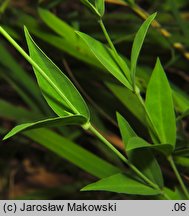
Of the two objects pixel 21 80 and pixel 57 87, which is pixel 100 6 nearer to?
pixel 57 87

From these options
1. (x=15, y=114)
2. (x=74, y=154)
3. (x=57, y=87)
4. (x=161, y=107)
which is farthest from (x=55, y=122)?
(x=15, y=114)

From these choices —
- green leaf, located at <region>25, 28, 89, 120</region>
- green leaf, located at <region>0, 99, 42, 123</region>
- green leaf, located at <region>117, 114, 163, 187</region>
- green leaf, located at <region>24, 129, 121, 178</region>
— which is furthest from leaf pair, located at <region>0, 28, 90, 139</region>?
green leaf, located at <region>0, 99, 42, 123</region>

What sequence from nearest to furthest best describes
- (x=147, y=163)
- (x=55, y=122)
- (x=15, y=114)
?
(x=55, y=122) < (x=147, y=163) < (x=15, y=114)

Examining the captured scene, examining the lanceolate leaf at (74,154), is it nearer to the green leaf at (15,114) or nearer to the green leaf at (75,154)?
the green leaf at (75,154)

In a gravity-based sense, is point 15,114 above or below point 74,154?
above

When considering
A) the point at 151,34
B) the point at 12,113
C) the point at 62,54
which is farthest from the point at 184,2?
the point at 12,113

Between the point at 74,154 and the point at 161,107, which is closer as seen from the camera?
the point at 161,107
